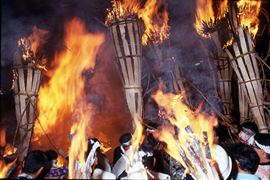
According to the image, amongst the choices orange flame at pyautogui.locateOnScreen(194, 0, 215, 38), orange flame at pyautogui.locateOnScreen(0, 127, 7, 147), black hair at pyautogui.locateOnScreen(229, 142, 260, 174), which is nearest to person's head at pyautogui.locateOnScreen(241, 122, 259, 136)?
black hair at pyautogui.locateOnScreen(229, 142, 260, 174)

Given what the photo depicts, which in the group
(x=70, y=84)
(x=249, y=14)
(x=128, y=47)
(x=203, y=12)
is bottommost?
(x=70, y=84)

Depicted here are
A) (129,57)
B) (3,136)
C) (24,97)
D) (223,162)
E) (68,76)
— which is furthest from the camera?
(68,76)

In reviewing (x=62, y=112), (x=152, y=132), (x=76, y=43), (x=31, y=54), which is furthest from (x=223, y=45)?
(x=62, y=112)

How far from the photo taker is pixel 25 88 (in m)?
3.58

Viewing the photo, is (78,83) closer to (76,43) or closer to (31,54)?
(76,43)

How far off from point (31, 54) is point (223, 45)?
4069mm

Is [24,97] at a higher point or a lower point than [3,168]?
higher

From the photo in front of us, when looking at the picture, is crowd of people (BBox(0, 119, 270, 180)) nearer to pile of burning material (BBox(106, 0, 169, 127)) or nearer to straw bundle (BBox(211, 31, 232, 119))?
pile of burning material (BBox(106, 0, 169, 127))

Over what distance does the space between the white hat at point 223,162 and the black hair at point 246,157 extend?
114 millimetres

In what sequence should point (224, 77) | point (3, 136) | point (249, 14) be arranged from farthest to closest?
point (224, 77) → point (3, 136) → point (249, 14)

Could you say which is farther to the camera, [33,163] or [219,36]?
[219,36]

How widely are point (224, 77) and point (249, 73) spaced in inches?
33.4

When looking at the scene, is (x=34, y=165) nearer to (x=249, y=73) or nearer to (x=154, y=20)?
(x=154, y=20)

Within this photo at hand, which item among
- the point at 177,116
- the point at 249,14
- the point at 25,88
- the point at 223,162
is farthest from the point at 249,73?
the point at 25,88
